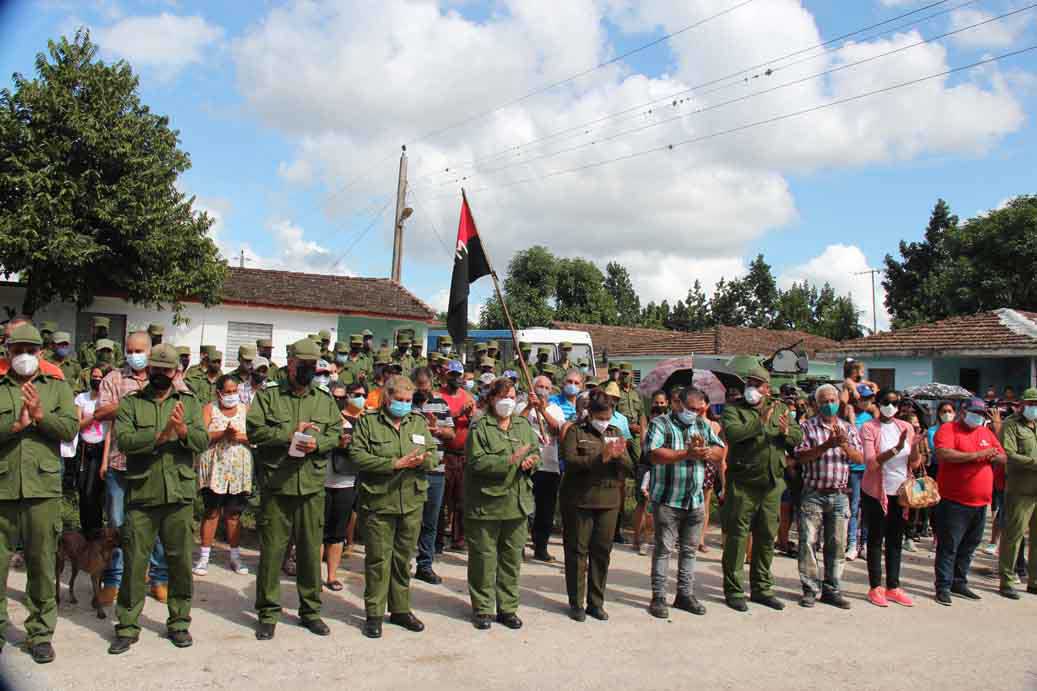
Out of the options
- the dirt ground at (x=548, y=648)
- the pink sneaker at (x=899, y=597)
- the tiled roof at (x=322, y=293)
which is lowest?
the pink sneaker at (x=899, y=597)

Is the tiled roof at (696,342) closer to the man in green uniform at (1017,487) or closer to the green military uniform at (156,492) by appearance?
the man in green uniform at (1017,487)

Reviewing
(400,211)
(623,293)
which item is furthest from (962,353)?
(623,293)

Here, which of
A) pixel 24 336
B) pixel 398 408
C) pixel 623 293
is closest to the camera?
pixel 24 336

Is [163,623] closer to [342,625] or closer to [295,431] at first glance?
[342,625]

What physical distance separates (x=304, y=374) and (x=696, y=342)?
122 ft

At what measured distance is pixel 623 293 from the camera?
66.9 m

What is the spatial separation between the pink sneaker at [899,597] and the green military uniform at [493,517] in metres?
3.73

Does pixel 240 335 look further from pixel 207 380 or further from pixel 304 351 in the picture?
pixel 304 351

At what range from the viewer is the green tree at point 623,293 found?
6575 cm

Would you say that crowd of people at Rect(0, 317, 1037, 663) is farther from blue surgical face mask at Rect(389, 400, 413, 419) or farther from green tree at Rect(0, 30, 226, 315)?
green tree at Rect(0, 30, 226, 315)

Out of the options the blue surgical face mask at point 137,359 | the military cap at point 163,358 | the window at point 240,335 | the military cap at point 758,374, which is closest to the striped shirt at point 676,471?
the military cap at point 758,374

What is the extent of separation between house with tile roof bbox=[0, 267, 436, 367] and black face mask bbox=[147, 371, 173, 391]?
561 inches

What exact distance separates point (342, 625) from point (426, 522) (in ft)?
5.34

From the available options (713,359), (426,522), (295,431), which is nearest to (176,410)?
(295,431)
